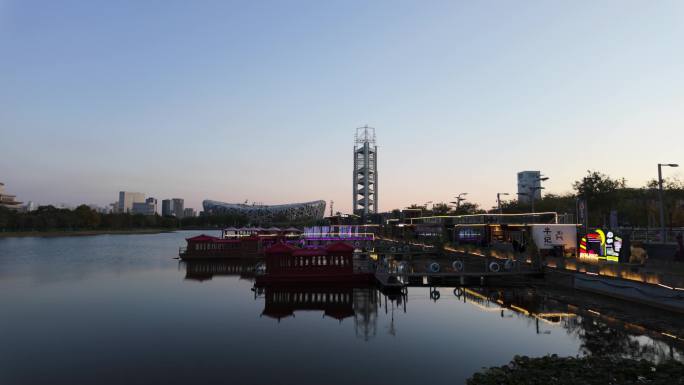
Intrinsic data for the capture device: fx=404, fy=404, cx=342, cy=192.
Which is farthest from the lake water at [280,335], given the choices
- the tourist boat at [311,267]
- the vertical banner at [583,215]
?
the vertical banner at [583,215]

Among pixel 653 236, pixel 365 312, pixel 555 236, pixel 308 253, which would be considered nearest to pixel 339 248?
pixel 308 253

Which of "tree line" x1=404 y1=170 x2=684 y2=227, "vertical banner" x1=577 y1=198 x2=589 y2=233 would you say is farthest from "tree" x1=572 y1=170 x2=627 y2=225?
"vertical banner" x1=577 y1=198 x2=589 y2=233

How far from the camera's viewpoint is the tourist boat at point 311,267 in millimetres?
37688

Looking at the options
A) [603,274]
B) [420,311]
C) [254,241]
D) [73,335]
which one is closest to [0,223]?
[254,241]

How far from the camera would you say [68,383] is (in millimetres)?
16422

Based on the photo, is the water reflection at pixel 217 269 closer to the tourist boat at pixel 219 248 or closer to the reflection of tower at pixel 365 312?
the tourist boat at pixel 219 248

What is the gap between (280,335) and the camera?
76.9 feet

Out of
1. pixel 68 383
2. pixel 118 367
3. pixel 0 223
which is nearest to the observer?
pixel 68 383

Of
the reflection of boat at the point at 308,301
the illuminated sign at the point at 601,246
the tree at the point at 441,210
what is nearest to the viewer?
the reflection of boat at the point at 308,301

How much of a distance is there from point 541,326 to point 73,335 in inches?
1089

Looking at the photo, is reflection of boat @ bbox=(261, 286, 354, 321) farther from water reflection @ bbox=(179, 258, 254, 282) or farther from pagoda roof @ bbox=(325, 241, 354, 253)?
water reflection @ bbox=(179, 258, 254, 282)

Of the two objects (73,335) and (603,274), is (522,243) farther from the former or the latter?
(73,335)

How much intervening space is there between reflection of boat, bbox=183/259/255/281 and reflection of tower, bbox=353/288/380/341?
1740 cm

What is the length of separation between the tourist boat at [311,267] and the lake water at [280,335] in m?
1.61
